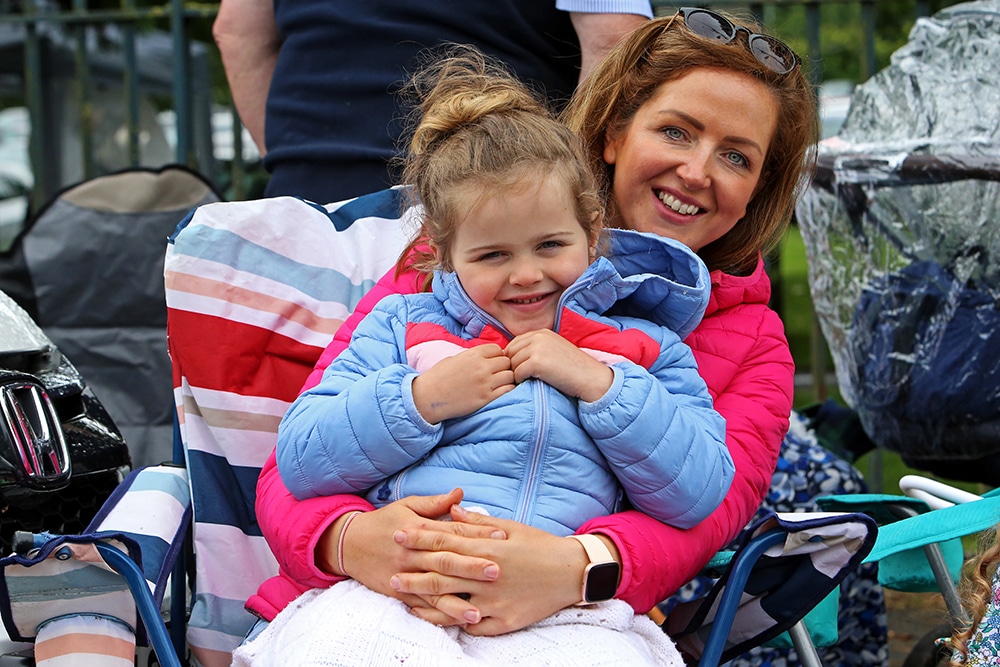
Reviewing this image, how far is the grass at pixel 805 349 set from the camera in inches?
169

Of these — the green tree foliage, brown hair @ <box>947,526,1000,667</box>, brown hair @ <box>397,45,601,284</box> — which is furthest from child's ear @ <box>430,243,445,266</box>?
the green tree foliage

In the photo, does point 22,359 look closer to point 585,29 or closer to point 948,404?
point 585,29

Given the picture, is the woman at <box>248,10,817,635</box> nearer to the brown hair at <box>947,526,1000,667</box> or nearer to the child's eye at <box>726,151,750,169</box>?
the child's eye at <box>726,151,750,169</box>

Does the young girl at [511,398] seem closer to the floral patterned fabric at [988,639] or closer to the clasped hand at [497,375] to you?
the clasped hand at [497,375]

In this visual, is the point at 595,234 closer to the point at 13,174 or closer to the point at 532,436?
the point at 532,436

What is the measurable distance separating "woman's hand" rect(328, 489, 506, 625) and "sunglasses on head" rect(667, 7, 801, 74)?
963 mm

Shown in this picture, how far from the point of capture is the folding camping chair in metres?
2.17

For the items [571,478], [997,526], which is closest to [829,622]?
[997,526]

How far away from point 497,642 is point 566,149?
2.46ft

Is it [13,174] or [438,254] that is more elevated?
[438,254]

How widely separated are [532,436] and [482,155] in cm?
43

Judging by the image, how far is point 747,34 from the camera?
7.10 feet

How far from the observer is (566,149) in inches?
75.1

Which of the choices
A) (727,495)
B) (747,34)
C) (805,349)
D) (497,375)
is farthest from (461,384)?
(805,349)
